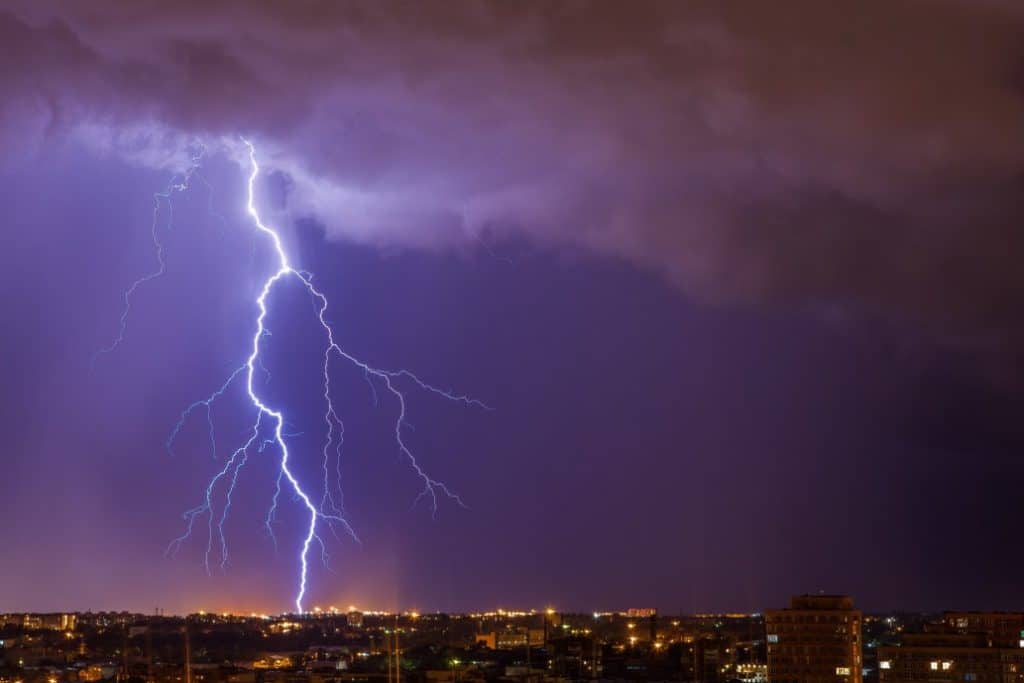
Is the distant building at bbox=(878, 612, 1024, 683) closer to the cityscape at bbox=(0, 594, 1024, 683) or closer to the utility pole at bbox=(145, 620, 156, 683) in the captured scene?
the cityscape at bbox=(0, 594, 1024, 683)

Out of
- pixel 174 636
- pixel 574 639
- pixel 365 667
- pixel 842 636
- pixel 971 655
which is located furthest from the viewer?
pixel 174 636

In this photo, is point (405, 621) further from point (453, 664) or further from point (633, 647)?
point (453, 664)

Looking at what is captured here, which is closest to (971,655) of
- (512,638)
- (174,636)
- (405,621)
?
(512,638)

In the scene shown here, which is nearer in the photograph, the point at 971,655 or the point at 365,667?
the point at 971,655

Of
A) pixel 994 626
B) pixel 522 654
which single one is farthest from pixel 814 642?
pixel 522 654

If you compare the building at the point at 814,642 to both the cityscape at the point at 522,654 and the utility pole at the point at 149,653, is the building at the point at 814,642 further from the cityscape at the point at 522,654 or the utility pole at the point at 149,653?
the utility pole at the point at 149,653

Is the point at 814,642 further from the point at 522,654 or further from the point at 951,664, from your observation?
the point at 522,654
